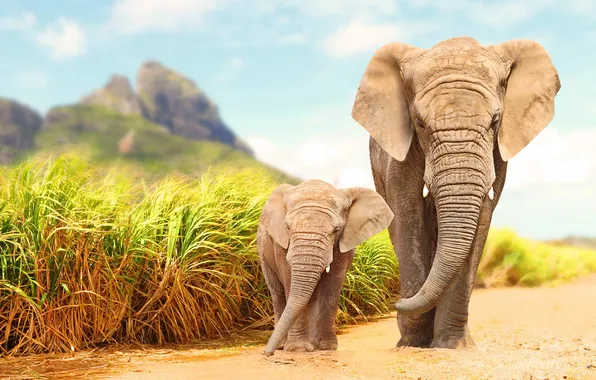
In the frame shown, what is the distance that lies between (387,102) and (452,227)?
1.29 meters

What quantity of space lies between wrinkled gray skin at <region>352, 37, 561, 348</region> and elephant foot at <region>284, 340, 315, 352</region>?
2.83ft

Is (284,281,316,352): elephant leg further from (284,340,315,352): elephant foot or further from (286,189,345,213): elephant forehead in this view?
(286,189,345,213): elephant forehead

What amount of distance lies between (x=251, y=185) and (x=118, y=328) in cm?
306

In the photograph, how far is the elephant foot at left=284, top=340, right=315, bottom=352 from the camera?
604 cm

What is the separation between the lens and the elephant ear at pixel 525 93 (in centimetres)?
561

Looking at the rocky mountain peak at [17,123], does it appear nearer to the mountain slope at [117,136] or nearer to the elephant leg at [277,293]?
the mountain slope at [117,136]

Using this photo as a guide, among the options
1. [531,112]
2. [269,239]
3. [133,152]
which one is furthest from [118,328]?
[133,152]

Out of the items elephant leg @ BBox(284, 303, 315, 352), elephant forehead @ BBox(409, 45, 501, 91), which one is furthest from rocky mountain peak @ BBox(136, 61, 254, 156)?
elephant forehead @ BBox(409, 45, 501, 91)

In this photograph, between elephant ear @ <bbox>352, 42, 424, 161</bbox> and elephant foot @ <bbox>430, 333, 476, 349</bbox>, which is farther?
elephant foot @ <bbox>430, 333, 476, 349</bbox>

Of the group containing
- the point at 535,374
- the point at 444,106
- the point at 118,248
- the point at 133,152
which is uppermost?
the point at 133,152

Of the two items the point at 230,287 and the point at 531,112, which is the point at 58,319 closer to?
the point at 230,287

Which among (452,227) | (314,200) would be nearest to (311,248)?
(314,200)

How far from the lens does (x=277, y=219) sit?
20.5 ft

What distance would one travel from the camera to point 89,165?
8.34 m
